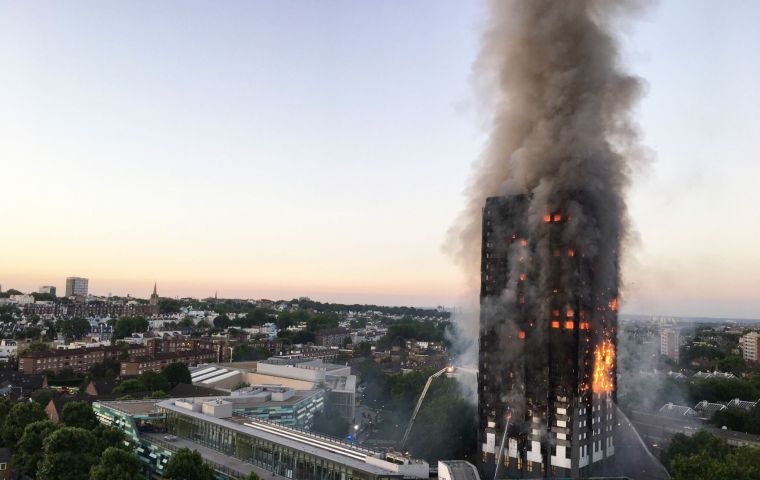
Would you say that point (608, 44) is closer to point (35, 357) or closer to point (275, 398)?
point (275, 398)

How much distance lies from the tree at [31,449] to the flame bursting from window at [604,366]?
4646 centimetres

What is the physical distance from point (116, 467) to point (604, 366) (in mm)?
40245

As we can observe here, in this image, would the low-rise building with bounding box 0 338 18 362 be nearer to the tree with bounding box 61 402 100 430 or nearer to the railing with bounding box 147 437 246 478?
the tree with bounding box 61 402 100 430

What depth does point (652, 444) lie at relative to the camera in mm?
62406

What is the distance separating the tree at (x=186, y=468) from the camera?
43.7 metres

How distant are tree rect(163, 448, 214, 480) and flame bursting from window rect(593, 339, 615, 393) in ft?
106

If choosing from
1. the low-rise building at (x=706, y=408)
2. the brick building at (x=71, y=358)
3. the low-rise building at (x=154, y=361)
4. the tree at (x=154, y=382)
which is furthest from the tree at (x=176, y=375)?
the low-rise building at (x=706, y=408)

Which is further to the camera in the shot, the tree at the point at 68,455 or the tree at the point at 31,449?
the tree at the point at 31,449

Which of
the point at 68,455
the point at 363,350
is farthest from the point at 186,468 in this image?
the point at 363,350

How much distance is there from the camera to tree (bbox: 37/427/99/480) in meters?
47.8

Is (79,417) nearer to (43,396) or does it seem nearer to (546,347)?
(43,396)

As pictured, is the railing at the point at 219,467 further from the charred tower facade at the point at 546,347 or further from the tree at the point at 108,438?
the charred tower facade at the point at 546,347

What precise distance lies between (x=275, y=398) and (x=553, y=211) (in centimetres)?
3770

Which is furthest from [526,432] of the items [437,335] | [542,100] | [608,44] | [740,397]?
[437,335]
